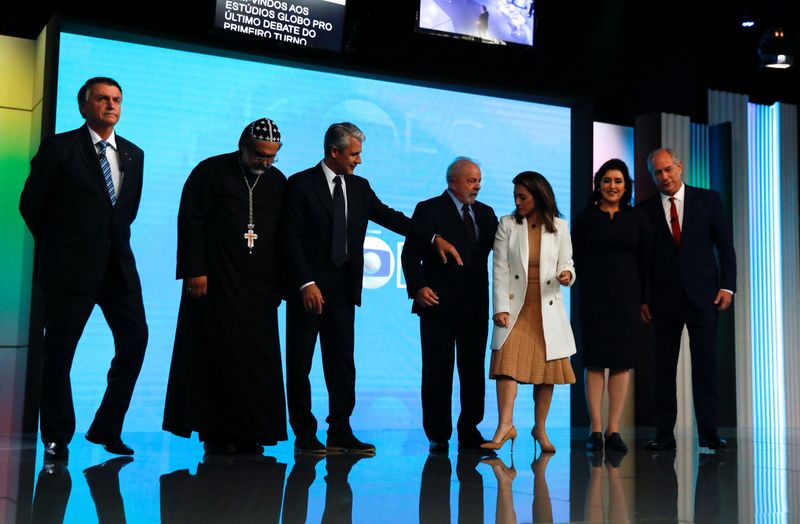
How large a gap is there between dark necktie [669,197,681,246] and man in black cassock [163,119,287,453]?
2.18 meters

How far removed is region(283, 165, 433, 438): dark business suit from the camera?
4641mm

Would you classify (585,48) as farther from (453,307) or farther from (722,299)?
(453,307)

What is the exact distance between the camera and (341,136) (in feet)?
15.6

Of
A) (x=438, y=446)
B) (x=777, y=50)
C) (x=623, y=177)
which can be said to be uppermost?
(x=777, y=50)

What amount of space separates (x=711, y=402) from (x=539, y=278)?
1218mm

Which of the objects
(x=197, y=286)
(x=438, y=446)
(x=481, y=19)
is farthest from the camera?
(x=481, y=19)

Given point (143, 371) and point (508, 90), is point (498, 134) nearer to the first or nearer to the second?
point (508, 90)

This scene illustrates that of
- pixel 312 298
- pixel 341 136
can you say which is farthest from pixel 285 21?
pixel 312 298

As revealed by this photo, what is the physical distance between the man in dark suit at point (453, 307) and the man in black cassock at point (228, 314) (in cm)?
85

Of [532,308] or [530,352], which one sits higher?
[532,308]

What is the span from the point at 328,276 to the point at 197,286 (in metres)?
0.65

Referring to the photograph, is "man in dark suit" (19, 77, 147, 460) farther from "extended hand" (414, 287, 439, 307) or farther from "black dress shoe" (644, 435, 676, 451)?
"black dress shoe" (644, 435, 676, 451)

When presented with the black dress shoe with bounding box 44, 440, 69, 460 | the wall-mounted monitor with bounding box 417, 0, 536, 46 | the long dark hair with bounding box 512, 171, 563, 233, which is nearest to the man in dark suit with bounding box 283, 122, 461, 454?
the long dark hair with bounding box 512, 171, 563, 233

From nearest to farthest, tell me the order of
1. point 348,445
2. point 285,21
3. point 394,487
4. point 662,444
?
point 394,487, point 348,445, point 662,444, point 285,21
